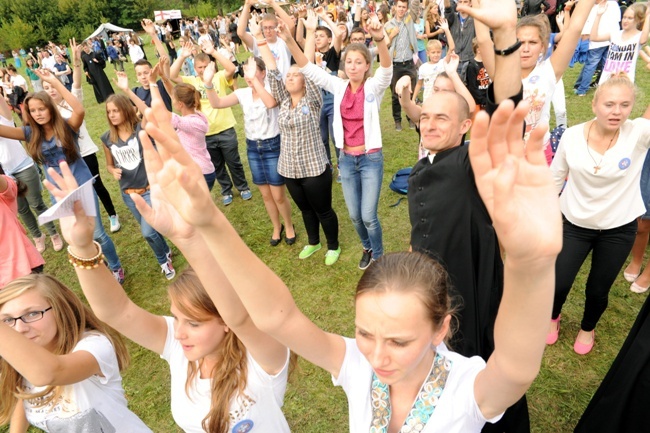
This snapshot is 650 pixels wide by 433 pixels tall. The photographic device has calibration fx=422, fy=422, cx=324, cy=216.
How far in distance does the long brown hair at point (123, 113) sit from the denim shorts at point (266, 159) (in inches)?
49.0

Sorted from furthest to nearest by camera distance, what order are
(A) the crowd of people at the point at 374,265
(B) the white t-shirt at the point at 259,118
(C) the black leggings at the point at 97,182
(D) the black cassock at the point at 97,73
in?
1. (D) the black cassock at the point at 97,73
2. (C) the black leggings at the point at 97,182
3. (B) the white t-shirt at the point at 259,118
4. (A) the crowd of people at the point at 374,265

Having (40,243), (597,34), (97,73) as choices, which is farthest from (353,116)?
(97,73)

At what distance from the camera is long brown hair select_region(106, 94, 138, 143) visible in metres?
4.39

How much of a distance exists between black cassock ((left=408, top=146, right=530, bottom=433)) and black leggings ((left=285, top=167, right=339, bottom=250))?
6.73ft

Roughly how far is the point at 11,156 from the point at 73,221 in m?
4.41

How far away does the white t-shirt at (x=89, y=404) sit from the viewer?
1933 mm

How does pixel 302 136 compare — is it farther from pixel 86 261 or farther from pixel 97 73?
pixel 97 73

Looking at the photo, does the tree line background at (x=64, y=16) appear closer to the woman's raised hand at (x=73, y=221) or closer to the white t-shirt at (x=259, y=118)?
the white t-shirt at (x=259, y=118)

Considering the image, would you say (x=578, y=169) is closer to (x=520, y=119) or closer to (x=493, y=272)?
(x=493, y=272)

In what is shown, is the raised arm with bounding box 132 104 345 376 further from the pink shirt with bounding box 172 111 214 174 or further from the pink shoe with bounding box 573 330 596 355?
the pink shirt with bounding box 172 111 214 174

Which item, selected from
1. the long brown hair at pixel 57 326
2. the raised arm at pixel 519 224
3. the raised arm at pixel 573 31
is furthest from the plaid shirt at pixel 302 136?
the raised arm at pixel 519 224

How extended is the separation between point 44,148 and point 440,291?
4.72 metres

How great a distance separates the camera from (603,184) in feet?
9.00

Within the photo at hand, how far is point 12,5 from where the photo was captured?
48.3m
